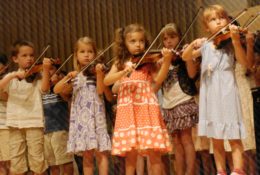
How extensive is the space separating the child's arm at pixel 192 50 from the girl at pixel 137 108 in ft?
0.26

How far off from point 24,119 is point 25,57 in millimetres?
361

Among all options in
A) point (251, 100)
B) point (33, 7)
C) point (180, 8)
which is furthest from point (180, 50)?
point (33, 7)

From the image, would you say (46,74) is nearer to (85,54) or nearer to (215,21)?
(85,54)

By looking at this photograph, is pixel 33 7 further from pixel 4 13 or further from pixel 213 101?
pixel 213 101

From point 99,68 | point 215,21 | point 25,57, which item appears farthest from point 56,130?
point 215,21

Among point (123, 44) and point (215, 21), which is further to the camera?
point (123, 44)

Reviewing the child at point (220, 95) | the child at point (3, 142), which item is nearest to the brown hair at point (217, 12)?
the child at point (220, 95)

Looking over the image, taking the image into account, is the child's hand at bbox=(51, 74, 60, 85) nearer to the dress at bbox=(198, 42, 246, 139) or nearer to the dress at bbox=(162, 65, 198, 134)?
the dress at bbox=(162, 65, 198, 134)

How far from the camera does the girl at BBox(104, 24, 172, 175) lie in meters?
2.27

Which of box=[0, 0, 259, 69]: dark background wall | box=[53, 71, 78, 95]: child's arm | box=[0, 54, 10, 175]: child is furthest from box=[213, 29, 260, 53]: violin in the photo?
box=[0, 54, 10, 175]: child

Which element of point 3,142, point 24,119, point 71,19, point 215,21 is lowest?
point 3,142

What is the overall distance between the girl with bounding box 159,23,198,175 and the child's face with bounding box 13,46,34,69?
81cm

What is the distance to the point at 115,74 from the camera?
7.73ft

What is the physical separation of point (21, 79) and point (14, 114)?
200mm
